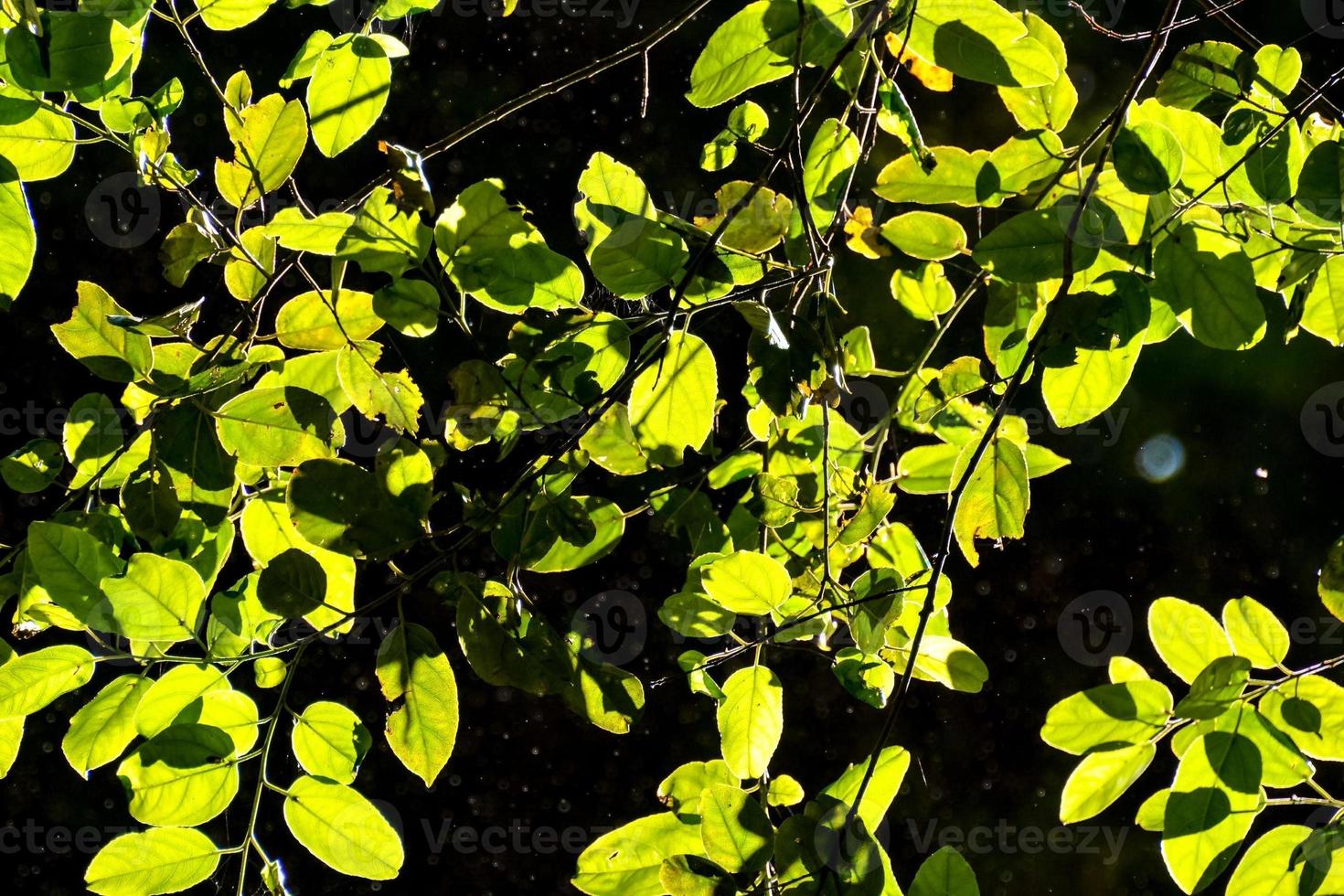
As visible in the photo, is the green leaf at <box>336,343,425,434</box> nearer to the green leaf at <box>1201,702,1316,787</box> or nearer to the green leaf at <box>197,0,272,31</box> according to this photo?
the green leaf at <box>197,0,272,31</box>

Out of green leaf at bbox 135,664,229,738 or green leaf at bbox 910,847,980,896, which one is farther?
green leaf at bbox 135,664,229,738

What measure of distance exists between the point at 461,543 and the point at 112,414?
265 mm

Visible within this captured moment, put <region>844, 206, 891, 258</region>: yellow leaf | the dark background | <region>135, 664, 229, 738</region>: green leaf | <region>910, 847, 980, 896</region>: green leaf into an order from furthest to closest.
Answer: the dark background < <region>844, 206, 891, 258</region>: yellow leaf < <region>135, 664, 229, 738</region>: green leaf < <region>910, 847, 980, 896</region>: green leaf

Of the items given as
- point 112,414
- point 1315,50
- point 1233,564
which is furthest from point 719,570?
point 1315,50

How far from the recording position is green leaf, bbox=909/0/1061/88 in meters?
0.56

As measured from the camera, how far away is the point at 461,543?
0.63m

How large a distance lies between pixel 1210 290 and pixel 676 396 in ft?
1.05

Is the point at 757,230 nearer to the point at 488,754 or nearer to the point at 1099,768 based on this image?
the point at 1099,768

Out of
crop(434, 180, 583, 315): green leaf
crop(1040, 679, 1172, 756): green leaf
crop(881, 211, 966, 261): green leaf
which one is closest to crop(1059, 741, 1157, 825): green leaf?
Answer: crop(1040, 679, 1172, 756): green leaf


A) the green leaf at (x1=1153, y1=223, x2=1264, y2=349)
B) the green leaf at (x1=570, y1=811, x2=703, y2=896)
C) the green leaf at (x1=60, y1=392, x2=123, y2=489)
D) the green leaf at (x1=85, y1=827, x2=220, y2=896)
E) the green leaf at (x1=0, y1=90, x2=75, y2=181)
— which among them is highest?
the green leaf at (x1=0, y1=90, x2=75, y2=181)

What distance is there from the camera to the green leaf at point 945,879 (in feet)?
1.77

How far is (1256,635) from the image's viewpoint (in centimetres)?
65

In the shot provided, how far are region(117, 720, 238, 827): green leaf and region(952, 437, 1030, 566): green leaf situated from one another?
49cm

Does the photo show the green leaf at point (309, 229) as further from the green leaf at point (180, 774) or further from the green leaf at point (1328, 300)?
the green leaf at point (1328, 300)
